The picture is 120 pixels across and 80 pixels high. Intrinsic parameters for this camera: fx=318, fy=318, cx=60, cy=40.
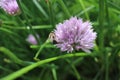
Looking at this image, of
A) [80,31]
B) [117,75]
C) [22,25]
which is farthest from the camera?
[117,75]

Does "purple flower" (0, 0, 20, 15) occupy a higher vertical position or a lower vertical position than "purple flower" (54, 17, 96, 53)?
Answer: higher

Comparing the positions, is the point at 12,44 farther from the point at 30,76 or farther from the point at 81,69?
the point at 81,69

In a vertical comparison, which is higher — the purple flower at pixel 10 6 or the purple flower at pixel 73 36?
the purple flower at pixel 10 6

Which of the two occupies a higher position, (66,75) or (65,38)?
(65,38)

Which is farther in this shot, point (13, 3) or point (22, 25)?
point (22, 25)

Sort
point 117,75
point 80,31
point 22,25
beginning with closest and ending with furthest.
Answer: point 80,31 → point 22,25 → point 117,75

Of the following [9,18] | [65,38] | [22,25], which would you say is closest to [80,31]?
[65,38]

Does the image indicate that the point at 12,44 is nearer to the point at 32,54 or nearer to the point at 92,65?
the point at 32,54
